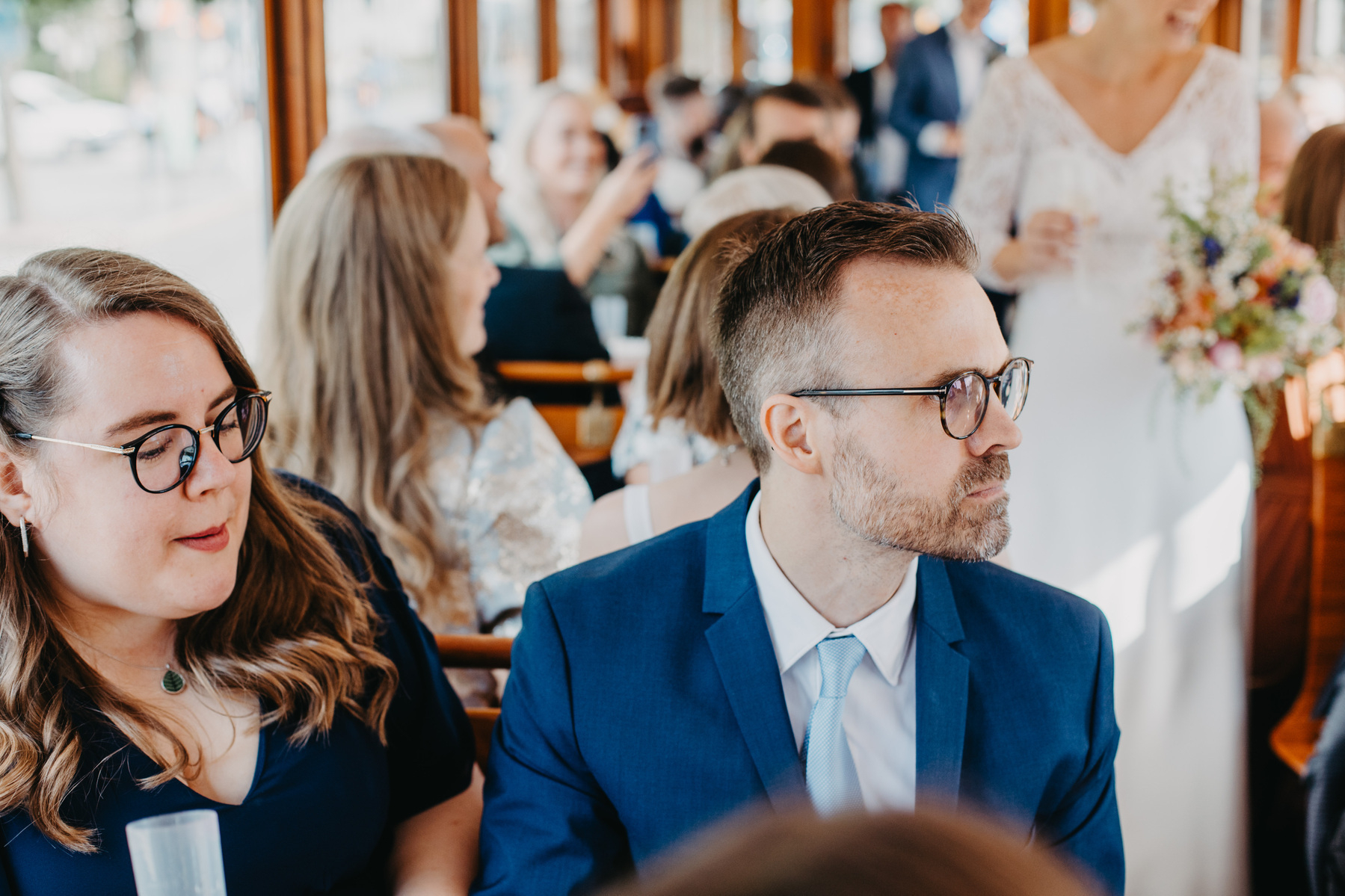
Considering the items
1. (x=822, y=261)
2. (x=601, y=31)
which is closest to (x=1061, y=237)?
(x=822, y=261)

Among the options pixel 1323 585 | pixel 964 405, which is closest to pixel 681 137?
pixel 1323 585

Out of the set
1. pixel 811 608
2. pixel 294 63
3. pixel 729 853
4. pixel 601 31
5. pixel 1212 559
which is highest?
pixel 601 31

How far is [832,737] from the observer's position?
1.28 meters

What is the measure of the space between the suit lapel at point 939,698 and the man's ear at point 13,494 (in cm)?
99

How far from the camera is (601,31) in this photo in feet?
32.5

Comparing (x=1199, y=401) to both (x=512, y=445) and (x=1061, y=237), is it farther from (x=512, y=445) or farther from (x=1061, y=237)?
(x=512, y=445)

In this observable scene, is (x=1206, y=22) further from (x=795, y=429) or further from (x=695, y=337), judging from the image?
(x=795, y=429)

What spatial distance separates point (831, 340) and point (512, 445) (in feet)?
3.29

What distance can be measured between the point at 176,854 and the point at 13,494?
531 millimetres

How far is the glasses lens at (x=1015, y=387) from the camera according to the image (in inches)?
50.8

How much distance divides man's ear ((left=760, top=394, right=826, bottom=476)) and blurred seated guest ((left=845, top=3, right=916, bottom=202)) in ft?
21.6

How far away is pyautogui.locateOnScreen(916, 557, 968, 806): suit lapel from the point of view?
49.4 inches

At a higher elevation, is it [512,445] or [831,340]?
[831,340]

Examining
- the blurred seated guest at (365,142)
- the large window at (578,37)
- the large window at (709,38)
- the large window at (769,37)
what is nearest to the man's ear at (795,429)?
the blurred seated guest at (365,142)
